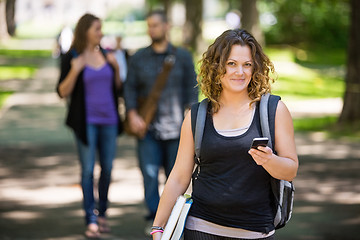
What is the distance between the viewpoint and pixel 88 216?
6.71 m

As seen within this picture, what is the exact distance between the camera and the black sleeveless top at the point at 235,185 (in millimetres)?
3430

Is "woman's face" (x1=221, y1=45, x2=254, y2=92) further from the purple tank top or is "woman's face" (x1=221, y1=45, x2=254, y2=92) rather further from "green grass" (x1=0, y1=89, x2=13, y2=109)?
"green grass" (x1=0, y1=89, x2=13, y2=109)

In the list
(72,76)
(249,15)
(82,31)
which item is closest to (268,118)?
(72,76)

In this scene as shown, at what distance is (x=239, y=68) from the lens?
3.49 meters

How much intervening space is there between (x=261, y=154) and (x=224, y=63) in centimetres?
54

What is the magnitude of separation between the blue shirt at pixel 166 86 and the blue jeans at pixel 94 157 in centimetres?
34

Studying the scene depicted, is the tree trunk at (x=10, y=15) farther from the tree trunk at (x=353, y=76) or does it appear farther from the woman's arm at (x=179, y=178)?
the woman's arm at (x=179, y=178)

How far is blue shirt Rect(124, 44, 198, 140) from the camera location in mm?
6496

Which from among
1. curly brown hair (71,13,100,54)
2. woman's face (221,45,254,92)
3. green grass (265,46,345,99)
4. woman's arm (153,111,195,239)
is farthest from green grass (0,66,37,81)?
woman's face (221,45,254,92)

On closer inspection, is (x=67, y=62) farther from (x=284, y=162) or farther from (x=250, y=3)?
(x=250, y=3)

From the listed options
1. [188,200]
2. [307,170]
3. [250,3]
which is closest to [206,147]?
[188,200]

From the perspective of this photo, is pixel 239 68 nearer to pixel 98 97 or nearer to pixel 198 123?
pixel 198 123

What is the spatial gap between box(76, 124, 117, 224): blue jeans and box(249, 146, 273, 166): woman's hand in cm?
352

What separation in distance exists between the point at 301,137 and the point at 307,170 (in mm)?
3104
